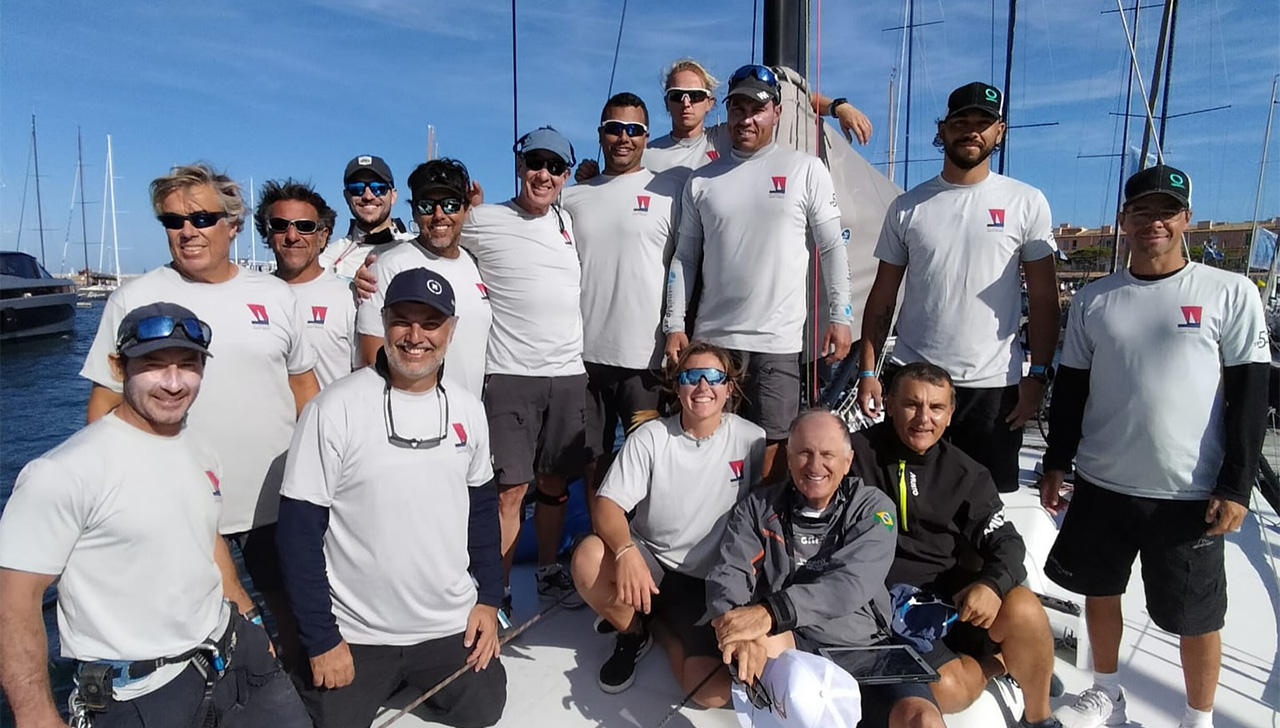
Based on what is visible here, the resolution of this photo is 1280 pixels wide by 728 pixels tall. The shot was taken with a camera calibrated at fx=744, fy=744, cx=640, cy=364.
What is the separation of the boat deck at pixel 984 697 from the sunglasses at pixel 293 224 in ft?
6.58

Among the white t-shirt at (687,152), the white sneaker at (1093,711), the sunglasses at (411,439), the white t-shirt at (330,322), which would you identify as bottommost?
the white sneaker at (1093,711)

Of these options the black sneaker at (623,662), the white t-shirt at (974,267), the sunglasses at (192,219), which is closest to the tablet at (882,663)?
the black sneaker at (623,662)

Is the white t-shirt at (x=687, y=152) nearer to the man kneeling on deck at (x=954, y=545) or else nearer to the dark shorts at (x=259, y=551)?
the man kneeling on deck at (x=954, y=545)

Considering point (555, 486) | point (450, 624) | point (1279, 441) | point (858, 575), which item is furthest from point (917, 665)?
point (1279, 441)

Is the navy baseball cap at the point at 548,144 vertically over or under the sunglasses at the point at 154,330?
over

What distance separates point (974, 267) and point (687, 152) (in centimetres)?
174

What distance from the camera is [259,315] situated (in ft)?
9.02

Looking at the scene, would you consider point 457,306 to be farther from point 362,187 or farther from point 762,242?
point 762,242

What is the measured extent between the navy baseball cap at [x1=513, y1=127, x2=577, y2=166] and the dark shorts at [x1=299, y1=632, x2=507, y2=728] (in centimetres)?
214

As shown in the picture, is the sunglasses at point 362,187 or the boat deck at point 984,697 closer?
the boat deck at point 984,697

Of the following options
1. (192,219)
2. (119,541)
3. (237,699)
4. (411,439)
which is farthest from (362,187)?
(237,699)

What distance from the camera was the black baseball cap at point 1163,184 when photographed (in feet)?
8.63

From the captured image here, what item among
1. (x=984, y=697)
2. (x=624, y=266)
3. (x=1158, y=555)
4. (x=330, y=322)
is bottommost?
(x=984, y=697)

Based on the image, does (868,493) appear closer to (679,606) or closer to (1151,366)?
(679,606)
